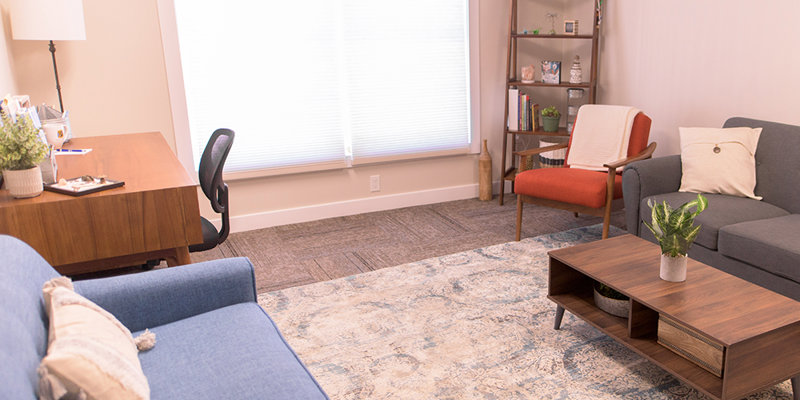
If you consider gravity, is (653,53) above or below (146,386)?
above

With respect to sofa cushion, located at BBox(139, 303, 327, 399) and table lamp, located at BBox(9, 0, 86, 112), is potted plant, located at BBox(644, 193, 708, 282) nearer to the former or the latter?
sofa cushion, located at BBox(139, 303, 327, 399)

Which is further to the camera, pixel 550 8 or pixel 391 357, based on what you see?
pixel 550 8

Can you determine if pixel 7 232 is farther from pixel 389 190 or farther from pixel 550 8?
pixel 550 8

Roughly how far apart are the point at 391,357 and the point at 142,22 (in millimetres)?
2752

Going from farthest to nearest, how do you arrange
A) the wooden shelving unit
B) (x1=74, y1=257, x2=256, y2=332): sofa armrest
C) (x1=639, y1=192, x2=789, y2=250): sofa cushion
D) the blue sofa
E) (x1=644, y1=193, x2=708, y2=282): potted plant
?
the wooden shelving unit, (x1=639, y1=192, x2=789, y2=250): sofa cushion, (x1=644, y1=193, x2=708, y2=282): potted plant, (x1=74, y1=257, x2=256, y2=332): sofa armrest, the blue sofa

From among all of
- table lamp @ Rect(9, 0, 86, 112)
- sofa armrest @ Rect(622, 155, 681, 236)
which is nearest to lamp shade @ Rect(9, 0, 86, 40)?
table lamp @ Rect(9, 0, 86, 112)

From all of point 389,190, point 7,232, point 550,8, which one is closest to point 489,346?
point 7,232

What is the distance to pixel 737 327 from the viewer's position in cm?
205

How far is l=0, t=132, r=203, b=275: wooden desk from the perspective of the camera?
212 cm

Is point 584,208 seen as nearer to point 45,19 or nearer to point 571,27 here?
point 571,27

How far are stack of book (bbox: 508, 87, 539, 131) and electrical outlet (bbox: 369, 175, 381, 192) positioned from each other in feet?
3.88

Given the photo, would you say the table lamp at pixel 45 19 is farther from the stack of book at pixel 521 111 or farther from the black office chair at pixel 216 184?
the stack of book at pixel 521 111

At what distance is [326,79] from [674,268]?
2.87 metres

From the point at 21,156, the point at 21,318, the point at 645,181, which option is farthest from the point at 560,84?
the point at 21,318
